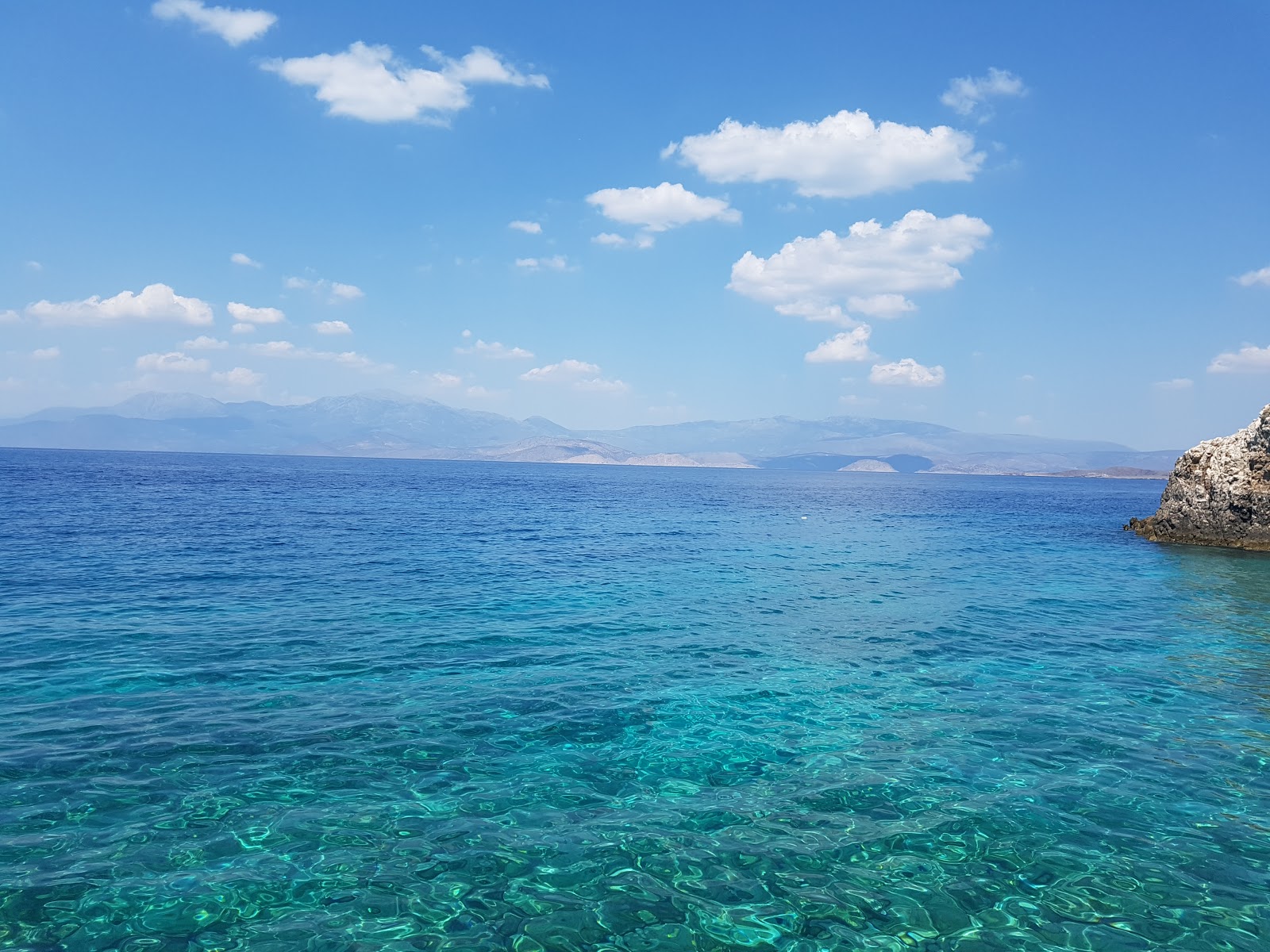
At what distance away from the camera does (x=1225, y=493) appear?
177 ft

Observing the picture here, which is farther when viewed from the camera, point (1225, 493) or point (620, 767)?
point (1225, 493)

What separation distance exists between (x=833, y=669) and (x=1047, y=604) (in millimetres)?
17726

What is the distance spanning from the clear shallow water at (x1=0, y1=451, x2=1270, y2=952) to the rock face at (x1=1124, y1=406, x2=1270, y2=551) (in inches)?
1063

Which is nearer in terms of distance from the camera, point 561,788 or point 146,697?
point 561,788

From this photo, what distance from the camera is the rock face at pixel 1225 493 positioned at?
51.6 meters

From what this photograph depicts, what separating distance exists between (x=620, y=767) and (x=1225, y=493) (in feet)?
206

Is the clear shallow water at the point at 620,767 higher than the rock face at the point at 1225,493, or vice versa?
the rock face at the point at 1225,493

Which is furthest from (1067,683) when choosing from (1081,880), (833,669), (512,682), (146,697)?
(146,697)

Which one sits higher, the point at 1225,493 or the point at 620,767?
the point at 1225,493

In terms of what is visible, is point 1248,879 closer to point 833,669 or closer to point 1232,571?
point 833,669

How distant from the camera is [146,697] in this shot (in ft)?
56.0

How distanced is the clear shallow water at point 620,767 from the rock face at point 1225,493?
26988 mm

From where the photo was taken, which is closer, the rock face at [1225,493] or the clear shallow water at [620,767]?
the clear shallow water at [620,767]

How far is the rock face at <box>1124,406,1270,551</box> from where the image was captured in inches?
2032
